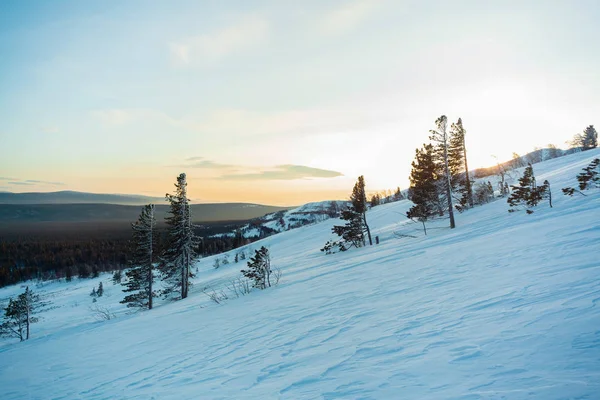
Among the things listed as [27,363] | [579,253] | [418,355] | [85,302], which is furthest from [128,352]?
[85,302]

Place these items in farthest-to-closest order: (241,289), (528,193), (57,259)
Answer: (57,259) → (241,289) → (528,193)

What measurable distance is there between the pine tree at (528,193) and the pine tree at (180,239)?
92.6ft

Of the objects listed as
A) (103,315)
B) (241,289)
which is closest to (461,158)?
(241,289)

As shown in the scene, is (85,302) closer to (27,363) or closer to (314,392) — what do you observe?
(27,363)

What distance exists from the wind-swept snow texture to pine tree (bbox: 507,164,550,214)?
19.2 feet

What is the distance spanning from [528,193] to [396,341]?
21.9m

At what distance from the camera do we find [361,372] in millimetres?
4316

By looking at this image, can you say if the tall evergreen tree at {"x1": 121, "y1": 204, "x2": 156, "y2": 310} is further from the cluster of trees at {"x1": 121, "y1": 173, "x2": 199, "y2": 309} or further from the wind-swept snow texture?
the wind-swept snow texture

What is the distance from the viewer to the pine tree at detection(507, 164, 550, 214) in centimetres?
1834

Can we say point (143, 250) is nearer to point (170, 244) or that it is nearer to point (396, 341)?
point (170, 244)

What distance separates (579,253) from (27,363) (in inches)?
878

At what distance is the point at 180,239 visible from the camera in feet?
89.9

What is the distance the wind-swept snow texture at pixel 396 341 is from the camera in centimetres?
341

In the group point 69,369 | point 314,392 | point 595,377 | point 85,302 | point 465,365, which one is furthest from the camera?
point 85,302
